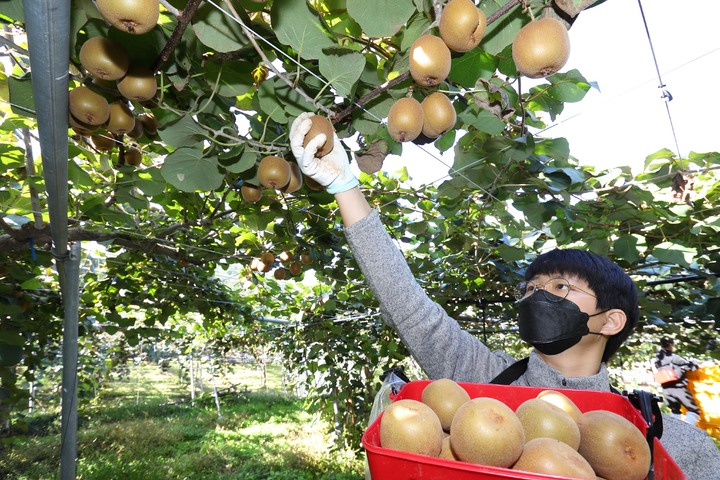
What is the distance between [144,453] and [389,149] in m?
8.41

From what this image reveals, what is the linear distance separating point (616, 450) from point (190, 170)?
143 cm

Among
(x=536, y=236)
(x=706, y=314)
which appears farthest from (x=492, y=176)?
(x=706, y=314)

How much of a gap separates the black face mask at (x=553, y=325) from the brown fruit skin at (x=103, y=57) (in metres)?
1.42

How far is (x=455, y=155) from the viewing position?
2.02 meters

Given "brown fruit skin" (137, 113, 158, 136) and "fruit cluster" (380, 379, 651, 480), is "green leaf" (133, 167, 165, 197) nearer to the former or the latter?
"brown fruit skin" (137, 113, 158, 136)

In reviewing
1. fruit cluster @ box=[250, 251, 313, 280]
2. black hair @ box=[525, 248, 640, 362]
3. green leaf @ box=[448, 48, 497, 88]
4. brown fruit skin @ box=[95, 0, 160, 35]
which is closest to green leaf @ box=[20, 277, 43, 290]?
fruit cluster @ box=[250, 251, 313, 280]

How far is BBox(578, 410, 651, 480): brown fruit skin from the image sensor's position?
0.65m

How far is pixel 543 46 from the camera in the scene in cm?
81

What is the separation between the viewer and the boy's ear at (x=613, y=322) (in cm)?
148

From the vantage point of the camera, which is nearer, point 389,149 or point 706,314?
point 389,149

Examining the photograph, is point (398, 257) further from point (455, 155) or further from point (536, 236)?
point (536, 236)

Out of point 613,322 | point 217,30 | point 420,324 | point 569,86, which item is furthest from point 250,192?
point 613,322

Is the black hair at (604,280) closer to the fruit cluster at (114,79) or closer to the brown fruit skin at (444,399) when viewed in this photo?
the brown fruit skin at (444,399)

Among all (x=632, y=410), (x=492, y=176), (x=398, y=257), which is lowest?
(x=632, y=410)
